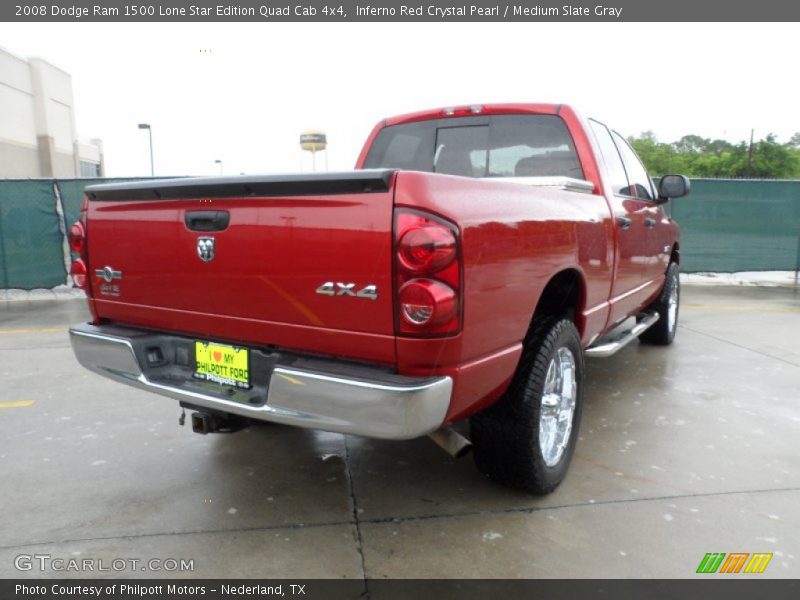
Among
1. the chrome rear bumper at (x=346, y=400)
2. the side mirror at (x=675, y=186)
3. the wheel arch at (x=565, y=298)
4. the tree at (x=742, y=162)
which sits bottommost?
the chrome rear bumper at (x=346, y=400)

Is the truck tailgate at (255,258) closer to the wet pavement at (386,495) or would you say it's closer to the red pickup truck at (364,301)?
the red pickup truck at (364,301)

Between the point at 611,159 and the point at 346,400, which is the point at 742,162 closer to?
the point at 611,159

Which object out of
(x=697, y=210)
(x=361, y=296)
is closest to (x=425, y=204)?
(x=361, y=296)

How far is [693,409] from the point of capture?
13.5 ft

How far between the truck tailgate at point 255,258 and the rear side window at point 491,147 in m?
1.86

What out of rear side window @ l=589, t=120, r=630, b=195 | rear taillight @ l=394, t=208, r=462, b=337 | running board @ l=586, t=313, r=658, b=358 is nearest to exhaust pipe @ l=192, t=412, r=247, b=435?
rear taillight @ l=394, t=208, r=462, b=337

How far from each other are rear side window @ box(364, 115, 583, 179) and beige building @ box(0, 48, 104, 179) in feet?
112

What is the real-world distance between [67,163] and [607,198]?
143 ft

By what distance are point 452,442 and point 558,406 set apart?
0.73m

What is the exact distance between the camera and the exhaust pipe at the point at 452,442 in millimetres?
2518

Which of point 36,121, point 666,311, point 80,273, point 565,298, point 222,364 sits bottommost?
point 666,311

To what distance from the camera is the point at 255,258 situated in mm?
2348

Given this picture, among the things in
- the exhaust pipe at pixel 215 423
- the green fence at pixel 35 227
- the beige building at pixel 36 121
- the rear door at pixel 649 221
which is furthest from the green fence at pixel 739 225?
the beige building at pixel 36 121

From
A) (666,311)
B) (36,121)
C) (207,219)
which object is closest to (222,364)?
(207,219)
